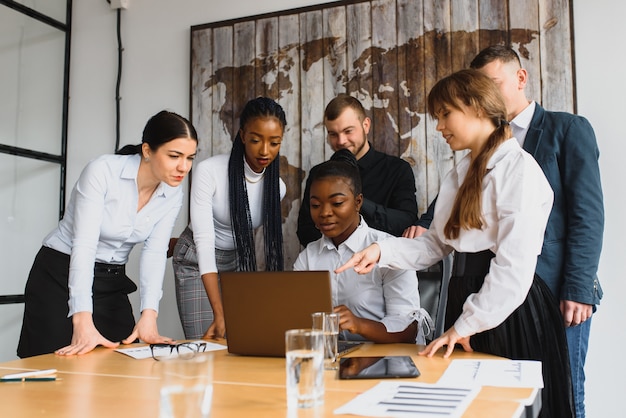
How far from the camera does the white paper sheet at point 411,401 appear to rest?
94cm

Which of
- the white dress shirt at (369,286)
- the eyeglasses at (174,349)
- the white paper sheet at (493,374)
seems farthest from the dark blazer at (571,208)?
the eyeglasses at (174,349)

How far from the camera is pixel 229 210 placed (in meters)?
2.38

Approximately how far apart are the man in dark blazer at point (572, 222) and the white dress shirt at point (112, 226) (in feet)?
4.11

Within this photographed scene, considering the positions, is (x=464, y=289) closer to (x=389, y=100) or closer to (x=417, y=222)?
(x=417, y=222)

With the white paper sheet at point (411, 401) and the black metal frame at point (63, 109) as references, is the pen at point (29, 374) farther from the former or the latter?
the black metal frame at point (63, 109)

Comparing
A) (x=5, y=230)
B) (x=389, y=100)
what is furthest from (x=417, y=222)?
(x=5, y=230)

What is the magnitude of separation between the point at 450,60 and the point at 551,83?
464 millimetres

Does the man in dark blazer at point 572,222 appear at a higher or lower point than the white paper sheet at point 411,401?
higher

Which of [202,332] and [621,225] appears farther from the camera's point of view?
[621,225]

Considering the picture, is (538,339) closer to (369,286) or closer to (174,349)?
(369,286)

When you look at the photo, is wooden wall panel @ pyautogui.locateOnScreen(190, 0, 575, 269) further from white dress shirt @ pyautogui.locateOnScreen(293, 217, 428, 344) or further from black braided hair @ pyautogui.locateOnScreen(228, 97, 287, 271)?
white dress shirt @ pyautogui.locateOnScreen(293, 217, 428, 344)

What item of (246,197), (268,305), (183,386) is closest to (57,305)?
(246,197)

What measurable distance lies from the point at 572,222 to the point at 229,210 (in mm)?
1243

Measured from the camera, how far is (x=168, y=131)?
2.03m
